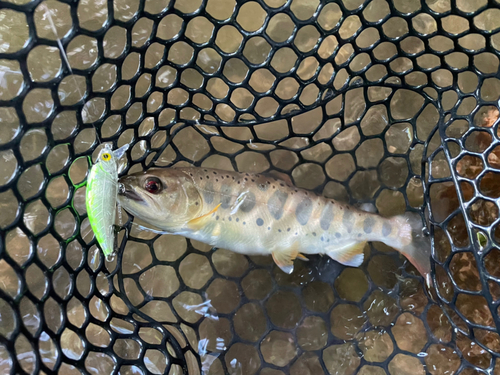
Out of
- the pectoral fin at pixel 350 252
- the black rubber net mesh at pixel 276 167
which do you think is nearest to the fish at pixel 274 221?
the pectoral fin at pixel 350 252

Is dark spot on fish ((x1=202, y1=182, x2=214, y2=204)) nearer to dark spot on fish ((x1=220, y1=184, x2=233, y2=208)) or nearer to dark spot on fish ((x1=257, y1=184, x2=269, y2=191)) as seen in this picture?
dark spot on fish ((x1=220, y1=184, x2=233, y2=208))

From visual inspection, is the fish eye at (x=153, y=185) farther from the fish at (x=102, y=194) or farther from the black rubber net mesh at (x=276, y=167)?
the black rubber net mesh at (x=276, y=167)

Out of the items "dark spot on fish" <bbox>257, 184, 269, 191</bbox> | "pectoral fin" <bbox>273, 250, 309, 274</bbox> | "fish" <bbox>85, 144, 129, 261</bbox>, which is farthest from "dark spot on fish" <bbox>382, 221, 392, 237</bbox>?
"fish" <bbox>85, 144, 129, 261</bbox>

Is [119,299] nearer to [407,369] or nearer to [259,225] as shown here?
[259,225]

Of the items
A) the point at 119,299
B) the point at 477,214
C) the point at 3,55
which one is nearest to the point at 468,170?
the point at 477,214

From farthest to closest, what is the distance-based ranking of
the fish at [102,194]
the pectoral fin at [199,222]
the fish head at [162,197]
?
the pectoral fin at [199,222] → the fish head at [162,197] → the fish at [102,194]

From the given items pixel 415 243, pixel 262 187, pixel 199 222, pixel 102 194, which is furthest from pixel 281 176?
pixel 102 194

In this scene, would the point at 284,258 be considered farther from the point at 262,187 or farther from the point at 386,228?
the point at 386,228

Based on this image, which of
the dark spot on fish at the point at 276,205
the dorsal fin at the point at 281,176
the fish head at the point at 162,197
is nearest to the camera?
the fish head at the point at 162,197
